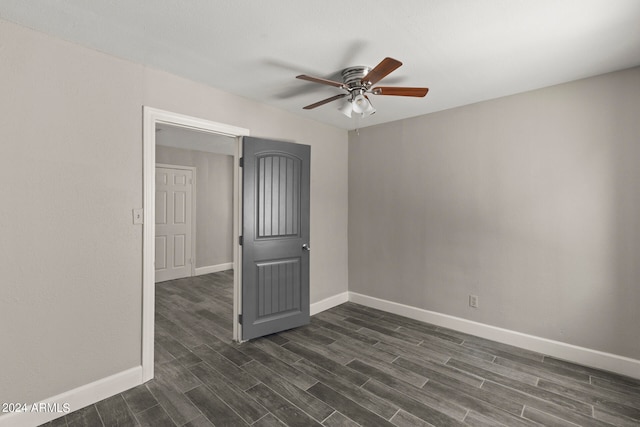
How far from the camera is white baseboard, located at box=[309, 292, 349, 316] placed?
150 inches

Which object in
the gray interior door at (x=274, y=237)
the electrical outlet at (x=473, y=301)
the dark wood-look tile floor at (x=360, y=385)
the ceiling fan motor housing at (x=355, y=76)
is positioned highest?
the ceiling fan motor housing at (x=355, y=76)

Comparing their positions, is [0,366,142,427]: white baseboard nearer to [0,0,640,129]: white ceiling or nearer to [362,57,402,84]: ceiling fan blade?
[0,0,640,129]: white ceiling

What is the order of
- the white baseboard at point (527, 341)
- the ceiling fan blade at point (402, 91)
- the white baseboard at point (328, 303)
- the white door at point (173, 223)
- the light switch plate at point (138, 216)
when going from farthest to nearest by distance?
the white door at point (173, 223)
the white baseboard at point (328, 303)
the white baseboard at point (527, 341)
the light switch plate at point (138, 216)
the ceiling fan blade at point (402, 91)

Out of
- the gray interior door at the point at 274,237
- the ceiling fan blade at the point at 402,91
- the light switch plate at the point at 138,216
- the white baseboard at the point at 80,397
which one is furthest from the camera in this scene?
the gray interior door at the point at 274,237

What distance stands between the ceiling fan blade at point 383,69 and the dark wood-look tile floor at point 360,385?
2.30 meters

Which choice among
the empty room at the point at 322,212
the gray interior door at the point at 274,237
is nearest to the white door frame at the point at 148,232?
the empty room at the point at 322,212

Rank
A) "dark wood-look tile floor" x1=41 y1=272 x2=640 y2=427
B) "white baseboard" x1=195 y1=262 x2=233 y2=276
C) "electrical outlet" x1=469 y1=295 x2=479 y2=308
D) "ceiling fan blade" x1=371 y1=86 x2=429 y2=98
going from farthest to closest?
"white baseboard" x1=195 y1=262 x2=233 y2=276 < "electrical outlet" x1=469 y1=295 x2=479 y2=308 < "ceiling fan blade" x1=371 y1=86 x2=429 y2=98 < "dark wood-look tile floor" x1=41 y1=272 x2=640 y2=427

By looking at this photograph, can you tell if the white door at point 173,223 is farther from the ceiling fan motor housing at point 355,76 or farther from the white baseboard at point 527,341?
the ceiling fan motor housing at point 355,76

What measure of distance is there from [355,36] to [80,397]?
3.13m

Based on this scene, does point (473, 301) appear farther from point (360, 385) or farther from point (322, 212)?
point (322, 212)

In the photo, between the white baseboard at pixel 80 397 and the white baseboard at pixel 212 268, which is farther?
the white baseboard at pixel 212 268

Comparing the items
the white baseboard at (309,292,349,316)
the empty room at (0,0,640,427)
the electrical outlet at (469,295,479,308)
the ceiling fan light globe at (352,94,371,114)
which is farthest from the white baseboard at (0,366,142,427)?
the electrical outlet at (469,295,479,308)

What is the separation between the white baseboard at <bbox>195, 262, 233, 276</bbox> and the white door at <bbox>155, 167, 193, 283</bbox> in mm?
199

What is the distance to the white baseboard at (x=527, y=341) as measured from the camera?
2.44 metres
